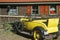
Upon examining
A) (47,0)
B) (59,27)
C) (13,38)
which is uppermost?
(47,0)

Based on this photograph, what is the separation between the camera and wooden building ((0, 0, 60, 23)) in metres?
19.9

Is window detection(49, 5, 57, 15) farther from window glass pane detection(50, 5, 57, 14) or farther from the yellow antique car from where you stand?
the yellow antique car

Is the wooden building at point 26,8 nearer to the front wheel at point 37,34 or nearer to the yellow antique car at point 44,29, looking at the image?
the yellow antique car at point 44,29

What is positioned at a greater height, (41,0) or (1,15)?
(41,0)

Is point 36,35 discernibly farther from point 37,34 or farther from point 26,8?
point 26,8

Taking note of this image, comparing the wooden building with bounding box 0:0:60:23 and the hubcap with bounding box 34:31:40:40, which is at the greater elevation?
the wooden building with bounding box 0:0:60:23

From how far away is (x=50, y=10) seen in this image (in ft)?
67.4

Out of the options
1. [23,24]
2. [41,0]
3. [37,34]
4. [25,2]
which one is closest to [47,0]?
[41,0]

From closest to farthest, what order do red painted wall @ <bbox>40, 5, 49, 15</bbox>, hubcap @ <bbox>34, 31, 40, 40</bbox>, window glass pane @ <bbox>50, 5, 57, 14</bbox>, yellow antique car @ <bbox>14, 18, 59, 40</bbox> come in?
yellow antique car @ <bbox>14, 18, 59, 40</bbox> < hubcap @ <bbox>34, 31, 40, 40</bbox> < red painted wall @ <bbox>40, 5, 49, 15</bbox> < window glass pane @ <bbox>50, 5, 57, 14</bbox>

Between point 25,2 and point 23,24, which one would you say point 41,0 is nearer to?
point 25,2

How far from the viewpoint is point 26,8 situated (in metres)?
20.6

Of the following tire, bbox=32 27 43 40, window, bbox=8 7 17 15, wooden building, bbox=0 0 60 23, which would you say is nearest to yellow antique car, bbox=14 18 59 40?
tire, bbox=32 27 43 40

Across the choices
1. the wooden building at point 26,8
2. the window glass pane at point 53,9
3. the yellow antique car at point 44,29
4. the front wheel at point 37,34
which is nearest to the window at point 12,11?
the wooden building at point 26,8

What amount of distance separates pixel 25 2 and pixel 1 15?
9.45ft
